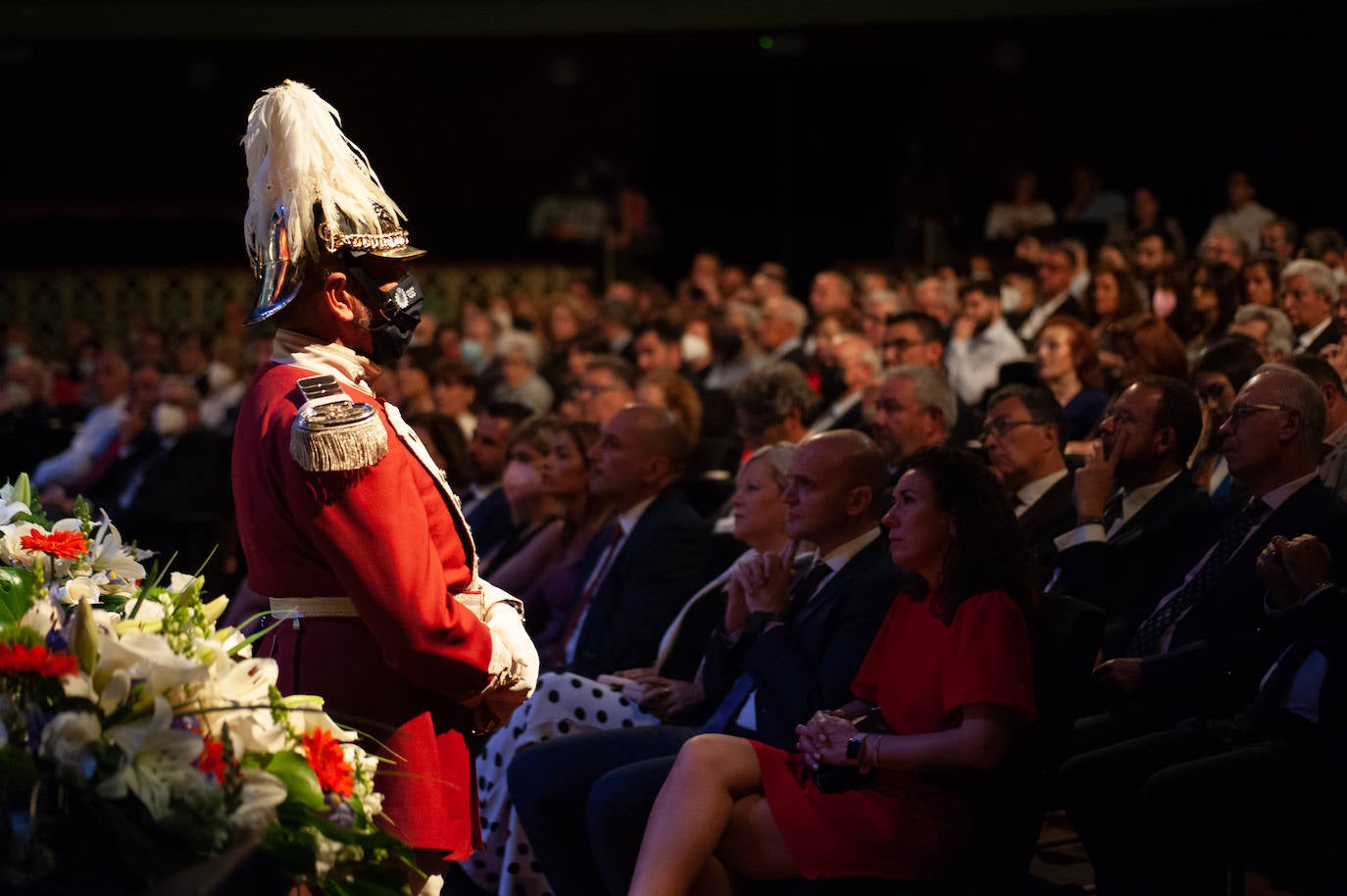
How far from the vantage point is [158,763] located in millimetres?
1581

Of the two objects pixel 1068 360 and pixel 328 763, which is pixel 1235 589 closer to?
pixel 328 763

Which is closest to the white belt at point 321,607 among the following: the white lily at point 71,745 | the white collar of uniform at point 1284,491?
the white lily at point 71,745

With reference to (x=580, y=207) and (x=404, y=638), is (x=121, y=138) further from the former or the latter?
(x=404, y=638)

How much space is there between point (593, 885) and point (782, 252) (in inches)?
534

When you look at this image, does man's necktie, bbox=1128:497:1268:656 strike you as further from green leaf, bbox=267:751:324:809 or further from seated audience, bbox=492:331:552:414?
seated audience, bbox=492:331:552:414

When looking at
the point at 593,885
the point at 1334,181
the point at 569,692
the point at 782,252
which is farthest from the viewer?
the point at 782,252

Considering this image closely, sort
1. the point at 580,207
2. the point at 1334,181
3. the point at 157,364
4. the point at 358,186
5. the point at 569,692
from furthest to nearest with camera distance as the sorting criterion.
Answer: the point at 580,207, the point at 1334,181, the point at 157,364, the point at 569,692, the point at 358,186

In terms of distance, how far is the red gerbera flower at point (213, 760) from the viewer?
63.6 inches

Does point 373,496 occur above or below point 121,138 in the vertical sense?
below

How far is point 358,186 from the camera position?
2336 mm

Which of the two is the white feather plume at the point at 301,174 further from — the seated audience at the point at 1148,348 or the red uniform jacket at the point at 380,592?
the seated audience at the point at 1148,348

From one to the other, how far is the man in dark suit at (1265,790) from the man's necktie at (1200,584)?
292mm

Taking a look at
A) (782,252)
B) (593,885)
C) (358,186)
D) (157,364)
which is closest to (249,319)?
(358,186)

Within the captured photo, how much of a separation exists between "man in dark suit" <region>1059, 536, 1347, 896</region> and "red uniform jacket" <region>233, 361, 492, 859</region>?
1.38 m
